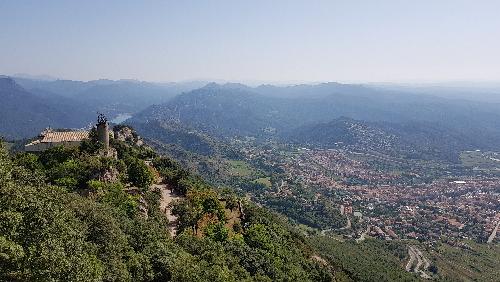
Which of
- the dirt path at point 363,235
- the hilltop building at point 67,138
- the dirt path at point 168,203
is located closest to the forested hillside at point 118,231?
the dirt path at point 168,203

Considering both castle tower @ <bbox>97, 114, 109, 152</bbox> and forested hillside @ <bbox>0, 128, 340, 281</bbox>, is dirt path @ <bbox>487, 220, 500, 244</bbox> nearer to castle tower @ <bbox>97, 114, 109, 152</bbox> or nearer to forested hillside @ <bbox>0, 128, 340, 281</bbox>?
forested hillside @ <bbox>0, 128, 340, 281</bbox>

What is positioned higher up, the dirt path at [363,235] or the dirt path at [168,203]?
the dirt path at [168,203]

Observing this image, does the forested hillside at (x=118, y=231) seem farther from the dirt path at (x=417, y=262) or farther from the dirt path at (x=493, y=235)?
the dirt path at (x=493, y=235)

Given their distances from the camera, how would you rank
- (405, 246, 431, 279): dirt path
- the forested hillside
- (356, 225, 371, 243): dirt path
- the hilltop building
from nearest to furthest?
the forested hillside, the hilltop building, (405, 246, 431, 279): dirt path, (356, 225, 371, 243): dirt path

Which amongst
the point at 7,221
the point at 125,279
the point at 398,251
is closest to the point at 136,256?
the point at 125,279

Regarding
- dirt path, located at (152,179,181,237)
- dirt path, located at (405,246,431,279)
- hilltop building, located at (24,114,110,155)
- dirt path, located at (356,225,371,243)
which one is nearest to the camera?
dirt path, located at (152,179,181,237)

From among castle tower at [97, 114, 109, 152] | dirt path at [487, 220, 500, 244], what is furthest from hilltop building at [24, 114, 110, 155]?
dirt path at [487, 220, 500, 244]

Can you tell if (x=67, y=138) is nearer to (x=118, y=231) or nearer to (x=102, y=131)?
(x=102, y=131)

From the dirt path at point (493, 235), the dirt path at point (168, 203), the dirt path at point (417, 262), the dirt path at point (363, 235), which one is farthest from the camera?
the dirt path at point (493, 235)

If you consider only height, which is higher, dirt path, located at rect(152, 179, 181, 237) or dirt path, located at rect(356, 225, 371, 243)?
dirt path, located at rect(152, 179, 181, 237)

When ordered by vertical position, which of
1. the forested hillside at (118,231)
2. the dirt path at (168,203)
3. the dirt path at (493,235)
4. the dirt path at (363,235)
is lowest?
the dirt path at (493,235)

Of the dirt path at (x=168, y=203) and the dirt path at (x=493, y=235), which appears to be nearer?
the dirt path at (x=168, y=203)

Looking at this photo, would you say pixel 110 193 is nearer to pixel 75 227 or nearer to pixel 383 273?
pixel 75 227
